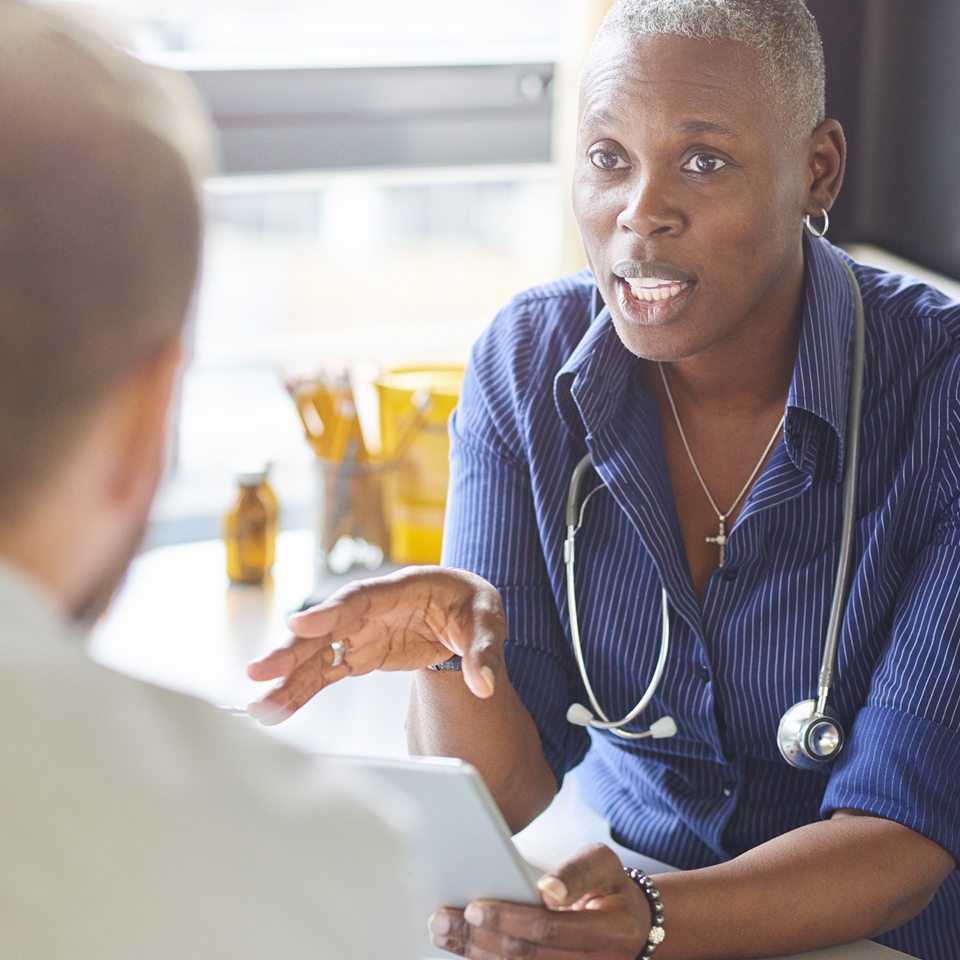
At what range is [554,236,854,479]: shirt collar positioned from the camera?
120cm

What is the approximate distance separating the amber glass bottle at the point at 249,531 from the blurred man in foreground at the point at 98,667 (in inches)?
52.8

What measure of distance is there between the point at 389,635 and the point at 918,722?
0.48 m

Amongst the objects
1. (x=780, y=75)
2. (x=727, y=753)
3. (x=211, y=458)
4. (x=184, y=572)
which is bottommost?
(x=211, y=458)

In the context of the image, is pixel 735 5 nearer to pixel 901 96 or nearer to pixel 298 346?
pixel 901 96

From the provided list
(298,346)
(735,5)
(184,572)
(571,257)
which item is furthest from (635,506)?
(298,346)

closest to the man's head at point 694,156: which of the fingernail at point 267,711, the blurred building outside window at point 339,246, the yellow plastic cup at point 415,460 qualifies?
the fingernail at point 267,711

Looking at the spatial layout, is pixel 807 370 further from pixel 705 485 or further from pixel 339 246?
pixel 339 246

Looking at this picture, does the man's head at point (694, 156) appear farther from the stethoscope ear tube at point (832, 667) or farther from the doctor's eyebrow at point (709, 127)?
the stethoscope ear tube at point (832, 667)

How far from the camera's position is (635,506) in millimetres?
1233

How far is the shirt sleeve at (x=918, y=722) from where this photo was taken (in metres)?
1.06

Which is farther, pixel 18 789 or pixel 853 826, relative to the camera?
pixel 853 826

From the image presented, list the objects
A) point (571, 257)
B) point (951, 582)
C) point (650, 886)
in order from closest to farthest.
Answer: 1. point (650, 886)
2. point (951, 582)
3. point (571, 257)

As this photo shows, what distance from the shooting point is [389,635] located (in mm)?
1159

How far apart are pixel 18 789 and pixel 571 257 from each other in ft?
7.21
